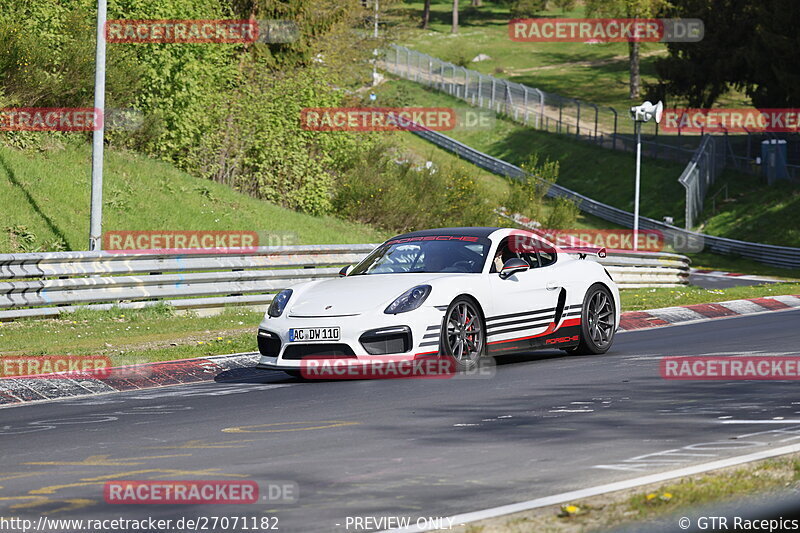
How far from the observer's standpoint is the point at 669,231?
48469 mm

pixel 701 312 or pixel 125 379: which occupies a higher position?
pixel 701 312

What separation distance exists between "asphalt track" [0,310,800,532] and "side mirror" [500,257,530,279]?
103 cm

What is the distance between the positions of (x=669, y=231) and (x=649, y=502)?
145ft

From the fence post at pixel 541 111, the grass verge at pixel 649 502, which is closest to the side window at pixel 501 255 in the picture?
the grass verge at pixel 649 502

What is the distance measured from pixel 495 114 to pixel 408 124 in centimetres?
651

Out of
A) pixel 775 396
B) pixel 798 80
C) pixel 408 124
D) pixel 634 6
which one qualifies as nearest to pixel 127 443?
pixel 775 396

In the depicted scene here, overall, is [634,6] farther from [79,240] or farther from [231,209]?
[79,240]

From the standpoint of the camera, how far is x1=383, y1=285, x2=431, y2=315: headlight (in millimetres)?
11030

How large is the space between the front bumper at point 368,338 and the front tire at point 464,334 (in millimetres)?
143

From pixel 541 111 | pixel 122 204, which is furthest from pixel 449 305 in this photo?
pixel 541 111

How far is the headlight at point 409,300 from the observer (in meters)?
11.0

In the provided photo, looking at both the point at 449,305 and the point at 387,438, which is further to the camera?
the point at 449,305

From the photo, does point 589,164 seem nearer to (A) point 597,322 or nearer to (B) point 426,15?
(A) point 597,322

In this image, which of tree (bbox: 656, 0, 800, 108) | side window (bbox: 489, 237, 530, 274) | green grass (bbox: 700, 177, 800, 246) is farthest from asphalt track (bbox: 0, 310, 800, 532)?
tree (bbox: 656, 0, 800, 108)
